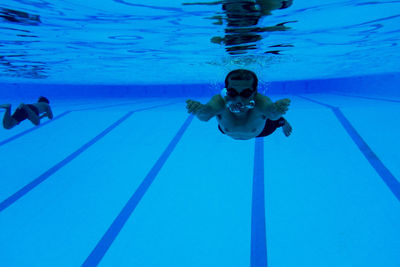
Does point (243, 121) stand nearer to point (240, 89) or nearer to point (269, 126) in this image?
point (240, 89)

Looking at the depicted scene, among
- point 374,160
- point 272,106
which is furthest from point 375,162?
point 272,106

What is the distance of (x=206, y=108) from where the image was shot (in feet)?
6.90

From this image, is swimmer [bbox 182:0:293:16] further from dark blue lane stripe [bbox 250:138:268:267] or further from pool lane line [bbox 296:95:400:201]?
pool lane line [bbox 296:95:400:201]

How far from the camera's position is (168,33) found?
3.28 m

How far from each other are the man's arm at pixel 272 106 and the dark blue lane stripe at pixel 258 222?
1238 millimetres

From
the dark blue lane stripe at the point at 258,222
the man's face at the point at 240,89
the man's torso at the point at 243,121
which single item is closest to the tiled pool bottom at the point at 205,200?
the dark blue lane stripe at the point at 258,222

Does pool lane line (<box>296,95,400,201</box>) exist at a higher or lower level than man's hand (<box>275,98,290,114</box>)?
lower

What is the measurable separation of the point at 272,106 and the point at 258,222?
1438 millimetres

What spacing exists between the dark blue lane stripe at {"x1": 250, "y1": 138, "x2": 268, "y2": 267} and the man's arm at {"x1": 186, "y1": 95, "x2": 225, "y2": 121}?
1.32 m

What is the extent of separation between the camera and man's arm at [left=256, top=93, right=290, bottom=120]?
1.90 metres

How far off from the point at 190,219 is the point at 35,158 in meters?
3.65

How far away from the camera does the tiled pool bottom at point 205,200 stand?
238 centimetres

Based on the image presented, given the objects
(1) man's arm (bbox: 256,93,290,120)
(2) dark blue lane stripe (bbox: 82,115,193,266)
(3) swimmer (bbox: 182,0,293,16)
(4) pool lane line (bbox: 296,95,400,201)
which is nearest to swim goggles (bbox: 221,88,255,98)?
(1) man's arm (bbox: 256,93,290,120)

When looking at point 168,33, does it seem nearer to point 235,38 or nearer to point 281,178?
point 235,38
